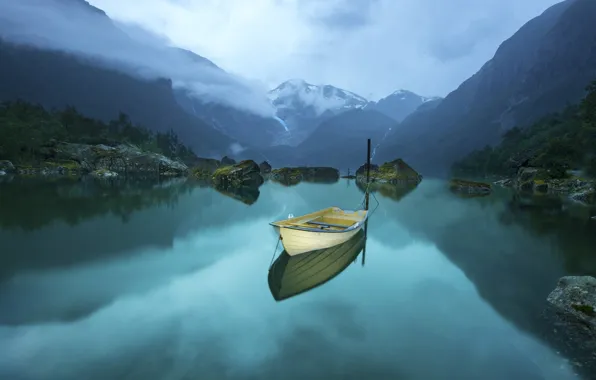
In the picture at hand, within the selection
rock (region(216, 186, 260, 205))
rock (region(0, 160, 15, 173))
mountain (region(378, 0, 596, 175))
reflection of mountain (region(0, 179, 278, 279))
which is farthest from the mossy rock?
mountain (region(378, 0, 596, 175))

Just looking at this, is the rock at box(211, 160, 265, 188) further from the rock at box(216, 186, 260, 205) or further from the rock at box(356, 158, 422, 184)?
the rock at box(356, 158, 422, 184)

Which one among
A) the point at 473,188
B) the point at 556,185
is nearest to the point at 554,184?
the point at 556,185

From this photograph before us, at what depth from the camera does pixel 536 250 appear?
22438 mm

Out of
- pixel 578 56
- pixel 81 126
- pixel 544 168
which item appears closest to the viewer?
pixel 544 168

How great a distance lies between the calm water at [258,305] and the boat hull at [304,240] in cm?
182

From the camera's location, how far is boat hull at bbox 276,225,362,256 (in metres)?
18.3

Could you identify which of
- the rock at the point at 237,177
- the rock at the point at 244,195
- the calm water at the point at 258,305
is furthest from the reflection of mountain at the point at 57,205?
the rock at the point at 237,177

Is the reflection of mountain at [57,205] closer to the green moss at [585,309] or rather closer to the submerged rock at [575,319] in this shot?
the submerged rock at [575,319]

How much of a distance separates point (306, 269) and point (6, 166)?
284ft

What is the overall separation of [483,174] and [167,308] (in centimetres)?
12208

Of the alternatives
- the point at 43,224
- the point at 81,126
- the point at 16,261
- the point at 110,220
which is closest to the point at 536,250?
the point at 16,261

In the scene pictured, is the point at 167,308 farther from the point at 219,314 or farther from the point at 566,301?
the point at 566,301

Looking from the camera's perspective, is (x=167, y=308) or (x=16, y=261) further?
(x=16, y=261)

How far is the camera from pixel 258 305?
1409 cm
